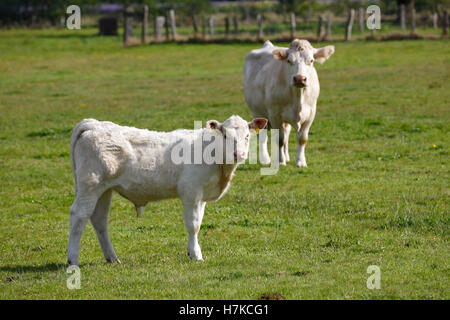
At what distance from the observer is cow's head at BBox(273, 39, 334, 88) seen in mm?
13359

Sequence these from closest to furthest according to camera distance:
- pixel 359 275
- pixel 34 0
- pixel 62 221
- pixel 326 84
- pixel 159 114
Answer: pixel 359 275, pixel 62 221, pixel 159 114, pixel 326 84, pixel 34 0

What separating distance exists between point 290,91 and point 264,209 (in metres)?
3.52

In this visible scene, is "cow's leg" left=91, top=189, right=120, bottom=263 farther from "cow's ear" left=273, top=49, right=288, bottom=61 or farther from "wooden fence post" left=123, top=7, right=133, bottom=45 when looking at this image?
"wooden fence post" left=123, top=7, right=133, bottom=45

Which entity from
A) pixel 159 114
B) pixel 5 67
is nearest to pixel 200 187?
pixel 159 114

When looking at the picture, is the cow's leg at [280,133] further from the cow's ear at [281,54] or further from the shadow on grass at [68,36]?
the shadow on grass at [68,36]

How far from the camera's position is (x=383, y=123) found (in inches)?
733

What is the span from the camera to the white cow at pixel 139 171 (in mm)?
8211

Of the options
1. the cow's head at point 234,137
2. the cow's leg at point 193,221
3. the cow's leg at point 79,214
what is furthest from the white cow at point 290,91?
the cow's leg at point 79,214

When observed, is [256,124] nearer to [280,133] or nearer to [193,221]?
[193,221]

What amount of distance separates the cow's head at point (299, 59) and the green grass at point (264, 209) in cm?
182

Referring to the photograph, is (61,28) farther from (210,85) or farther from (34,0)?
(210,85)

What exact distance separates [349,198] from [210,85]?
57.3 feet

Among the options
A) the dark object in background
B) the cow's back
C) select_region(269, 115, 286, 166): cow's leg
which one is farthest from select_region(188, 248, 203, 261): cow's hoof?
the dark object in background
